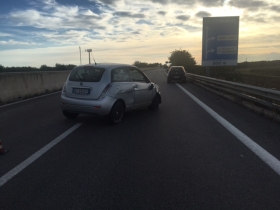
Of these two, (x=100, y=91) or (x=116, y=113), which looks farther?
(x=116, y=113)

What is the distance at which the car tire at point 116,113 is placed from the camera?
803 centimetres

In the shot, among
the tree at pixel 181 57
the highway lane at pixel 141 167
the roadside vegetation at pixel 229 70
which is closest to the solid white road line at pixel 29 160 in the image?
the highway lane at pixel 141 167

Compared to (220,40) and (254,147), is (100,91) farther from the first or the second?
(220,40)

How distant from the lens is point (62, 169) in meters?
4.78

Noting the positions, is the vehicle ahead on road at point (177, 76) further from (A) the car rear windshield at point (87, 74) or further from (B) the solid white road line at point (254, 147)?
(A) the car rear windshield at point (87, 74)

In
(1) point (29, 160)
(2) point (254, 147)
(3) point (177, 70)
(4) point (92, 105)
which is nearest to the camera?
(1) point (29, 160)

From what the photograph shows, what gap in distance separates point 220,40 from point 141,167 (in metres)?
22.3

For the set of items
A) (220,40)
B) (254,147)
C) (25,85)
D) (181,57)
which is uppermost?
(220,40)

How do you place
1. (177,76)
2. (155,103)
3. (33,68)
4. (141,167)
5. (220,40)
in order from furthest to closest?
(33,68)
(177,76)
(220,40)
(155,103)
(141,167)

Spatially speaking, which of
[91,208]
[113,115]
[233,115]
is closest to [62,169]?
[91,208]

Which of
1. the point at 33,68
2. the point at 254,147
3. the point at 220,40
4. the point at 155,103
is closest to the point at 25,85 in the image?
the point at 155,103

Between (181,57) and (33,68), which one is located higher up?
(181,57)

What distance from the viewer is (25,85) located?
1508 centimetres

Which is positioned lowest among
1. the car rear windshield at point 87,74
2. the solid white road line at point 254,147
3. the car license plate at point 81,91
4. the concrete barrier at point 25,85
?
the solid white road line at point 254,147
